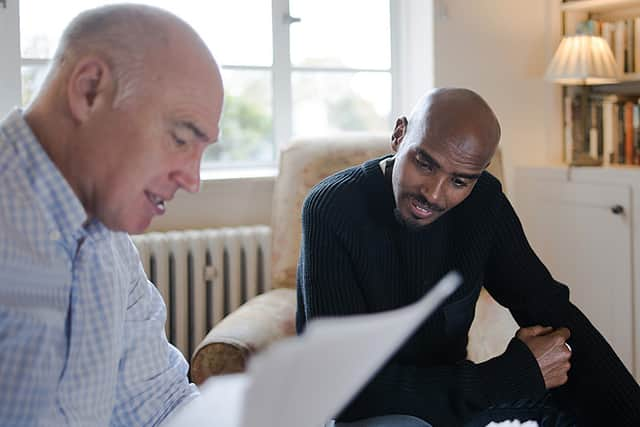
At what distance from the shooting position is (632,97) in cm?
296

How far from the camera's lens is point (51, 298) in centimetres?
77

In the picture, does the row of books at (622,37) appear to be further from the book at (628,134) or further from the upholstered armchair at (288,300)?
the upholstered armchair at (288,300)

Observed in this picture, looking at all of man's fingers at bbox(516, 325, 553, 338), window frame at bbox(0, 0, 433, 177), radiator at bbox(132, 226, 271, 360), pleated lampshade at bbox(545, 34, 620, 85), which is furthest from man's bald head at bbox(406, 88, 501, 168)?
Answer: pleated lampshade at bbox(545, 34, 620, 85)

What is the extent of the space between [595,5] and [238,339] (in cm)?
214

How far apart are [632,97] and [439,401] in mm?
2187

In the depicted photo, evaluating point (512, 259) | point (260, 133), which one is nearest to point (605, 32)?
point (260, 133)

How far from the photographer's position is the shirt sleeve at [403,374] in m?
1.24

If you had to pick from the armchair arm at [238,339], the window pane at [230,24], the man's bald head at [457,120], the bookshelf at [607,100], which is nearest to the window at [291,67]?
the window pane at [230,24]

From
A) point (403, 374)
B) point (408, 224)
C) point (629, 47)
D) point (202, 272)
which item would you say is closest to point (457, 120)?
point (408, 224)

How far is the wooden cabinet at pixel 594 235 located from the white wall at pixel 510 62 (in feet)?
0.56

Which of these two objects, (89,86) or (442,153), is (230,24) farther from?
(89,86)

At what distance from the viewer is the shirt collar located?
752mm

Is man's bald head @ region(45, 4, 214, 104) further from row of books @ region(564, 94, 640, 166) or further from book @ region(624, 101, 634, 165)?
book @ region(624, 101, 634, 165)

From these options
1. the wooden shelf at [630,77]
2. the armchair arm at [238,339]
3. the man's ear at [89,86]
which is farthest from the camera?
the wooden shelf at [630,77]
